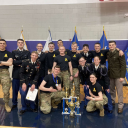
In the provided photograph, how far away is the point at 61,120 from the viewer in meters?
2.98

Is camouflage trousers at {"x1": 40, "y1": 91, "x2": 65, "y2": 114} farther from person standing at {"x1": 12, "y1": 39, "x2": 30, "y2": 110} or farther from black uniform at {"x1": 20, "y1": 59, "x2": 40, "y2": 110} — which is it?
person standing at {"x1": 12, "y1": 39, "x2": 30, "y2": 110}

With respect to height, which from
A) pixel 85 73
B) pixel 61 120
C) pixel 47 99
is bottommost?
pixel 61 120

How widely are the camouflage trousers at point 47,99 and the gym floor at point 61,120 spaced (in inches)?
5.7

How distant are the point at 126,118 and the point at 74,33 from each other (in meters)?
4.36

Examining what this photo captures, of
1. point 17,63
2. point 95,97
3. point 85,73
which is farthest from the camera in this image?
point 85,73

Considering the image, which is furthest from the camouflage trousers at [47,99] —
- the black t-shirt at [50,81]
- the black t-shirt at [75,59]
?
the black t-shirt at [75,59]

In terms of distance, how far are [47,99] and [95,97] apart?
4.41ft

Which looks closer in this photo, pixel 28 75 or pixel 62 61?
pixel 28 75

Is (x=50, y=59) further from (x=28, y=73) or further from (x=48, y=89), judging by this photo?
(x=48, y=89)

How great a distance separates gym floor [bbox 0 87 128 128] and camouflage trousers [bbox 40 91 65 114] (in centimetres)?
15

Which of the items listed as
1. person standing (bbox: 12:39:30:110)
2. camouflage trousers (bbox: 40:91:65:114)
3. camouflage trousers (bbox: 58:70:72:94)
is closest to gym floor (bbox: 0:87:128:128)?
camouflage trousers (bbox: 40:91:65:114)

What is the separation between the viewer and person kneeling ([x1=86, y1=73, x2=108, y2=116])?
126 inches

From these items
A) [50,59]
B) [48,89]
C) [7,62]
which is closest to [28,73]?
[7,62]

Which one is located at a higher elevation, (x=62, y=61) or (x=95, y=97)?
(x=62, y=61)
